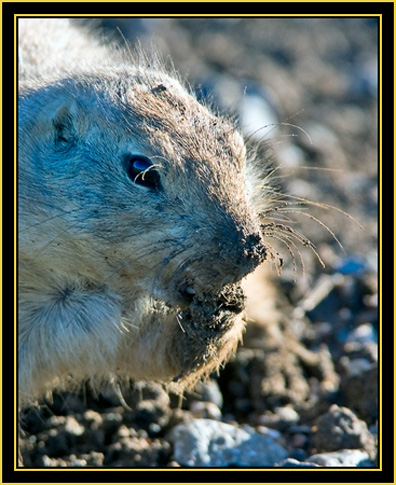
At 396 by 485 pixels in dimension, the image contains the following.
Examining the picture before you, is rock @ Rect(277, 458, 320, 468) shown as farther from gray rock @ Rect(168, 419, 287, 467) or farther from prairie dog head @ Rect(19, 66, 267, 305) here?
prairie dog head @ Rect(19, 66, 267, 305)

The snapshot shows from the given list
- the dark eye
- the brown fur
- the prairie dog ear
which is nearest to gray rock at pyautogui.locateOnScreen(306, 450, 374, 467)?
the brown fur

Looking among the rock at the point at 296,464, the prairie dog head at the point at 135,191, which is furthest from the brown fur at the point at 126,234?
the rock at the point at 296,464

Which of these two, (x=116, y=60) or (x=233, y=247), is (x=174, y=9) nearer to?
(x=116, y=60)

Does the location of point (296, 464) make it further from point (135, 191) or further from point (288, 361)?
point (135, 191)

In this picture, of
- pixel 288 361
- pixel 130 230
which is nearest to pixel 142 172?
pixel 130 230

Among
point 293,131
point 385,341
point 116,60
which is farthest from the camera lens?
point 293,131

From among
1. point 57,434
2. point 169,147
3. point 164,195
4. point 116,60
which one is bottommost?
point 57,434

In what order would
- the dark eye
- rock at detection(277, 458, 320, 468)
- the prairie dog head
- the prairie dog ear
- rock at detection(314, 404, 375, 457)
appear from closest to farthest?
the prairie dog head < the dark eye < rock at detection(277, 458, 320, 468) < the prairie dog ear < rock at detection(314, 404, 375, 457)

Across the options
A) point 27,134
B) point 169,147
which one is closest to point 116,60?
point 27,134
